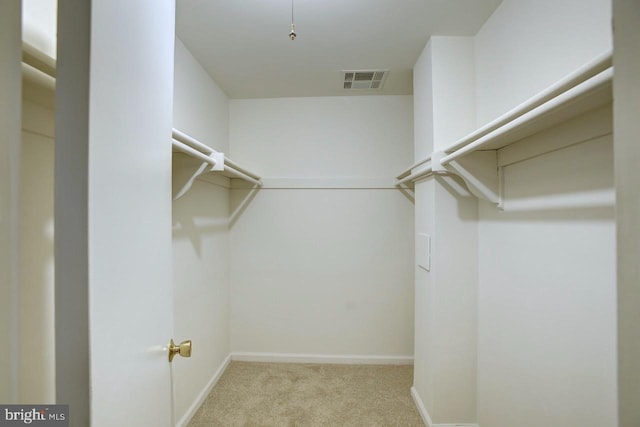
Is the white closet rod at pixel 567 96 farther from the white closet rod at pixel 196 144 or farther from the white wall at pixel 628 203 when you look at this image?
the white closet rod at pixel 196 144

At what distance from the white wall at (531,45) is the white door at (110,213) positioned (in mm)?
1388

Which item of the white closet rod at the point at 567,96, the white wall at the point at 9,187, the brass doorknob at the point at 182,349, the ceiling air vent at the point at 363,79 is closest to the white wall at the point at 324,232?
the ceiling air vent at the point at 363,79

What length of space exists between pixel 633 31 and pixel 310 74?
2128 mm

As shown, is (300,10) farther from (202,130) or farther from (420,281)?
(420,281)

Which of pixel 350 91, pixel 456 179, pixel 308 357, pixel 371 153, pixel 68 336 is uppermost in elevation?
pixel 350 91

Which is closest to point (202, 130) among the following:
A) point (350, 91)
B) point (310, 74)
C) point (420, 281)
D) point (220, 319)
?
point (310, 74)

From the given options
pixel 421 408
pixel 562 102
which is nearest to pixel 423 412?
pixel 421 408

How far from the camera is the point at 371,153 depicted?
2.63m

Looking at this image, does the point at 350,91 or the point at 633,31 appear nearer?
the point at 633,31

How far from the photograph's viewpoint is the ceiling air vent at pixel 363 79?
7.25ft

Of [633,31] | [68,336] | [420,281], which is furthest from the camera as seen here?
[420,281]

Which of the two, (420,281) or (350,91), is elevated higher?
(350,91)

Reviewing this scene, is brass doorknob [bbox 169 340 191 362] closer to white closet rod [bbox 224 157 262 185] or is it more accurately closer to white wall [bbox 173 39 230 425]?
white wall [bbox 173 39 230 425]

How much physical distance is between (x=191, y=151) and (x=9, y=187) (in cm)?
86
